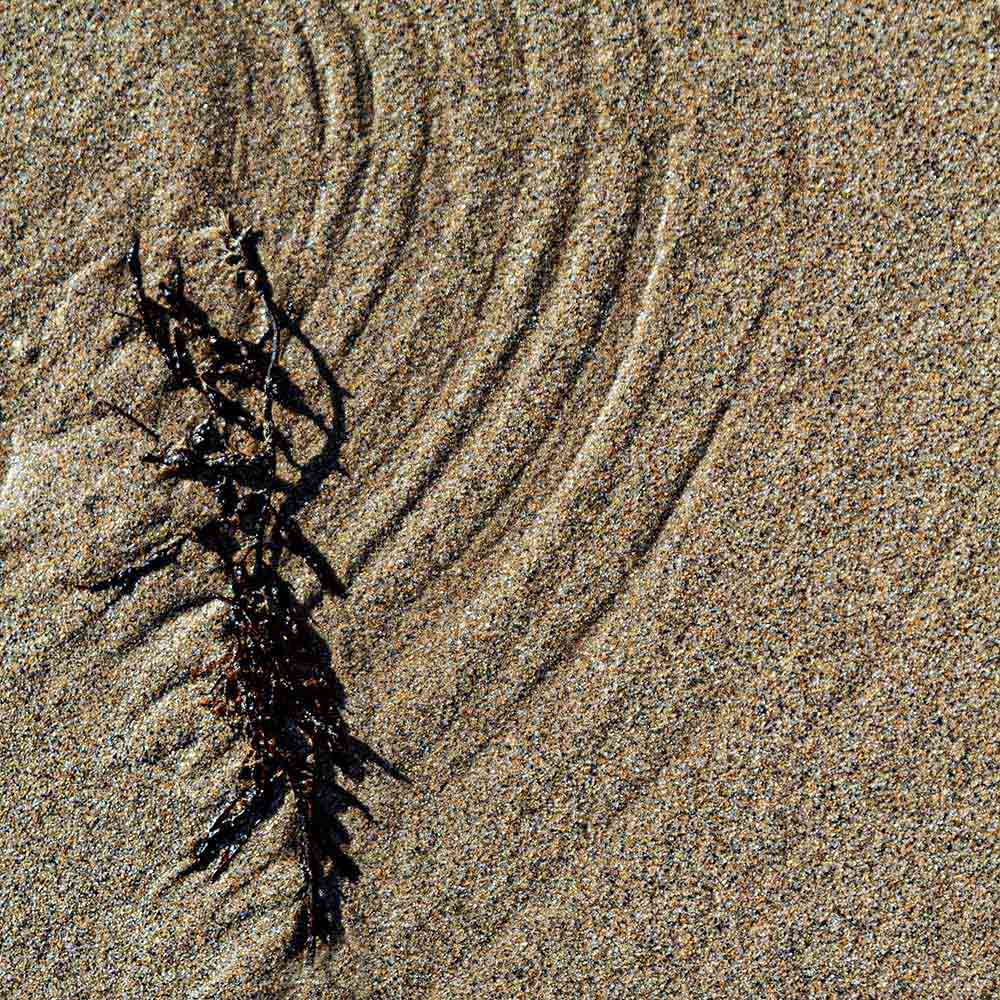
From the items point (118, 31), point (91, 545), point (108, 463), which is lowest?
point (91, 545)

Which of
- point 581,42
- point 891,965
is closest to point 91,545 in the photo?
Result: point 581,42

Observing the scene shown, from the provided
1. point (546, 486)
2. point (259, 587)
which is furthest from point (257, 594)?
point (546, 486)

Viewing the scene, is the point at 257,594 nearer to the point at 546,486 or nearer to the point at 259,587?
the point at 259,587

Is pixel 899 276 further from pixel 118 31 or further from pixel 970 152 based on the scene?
pixel 118 31
